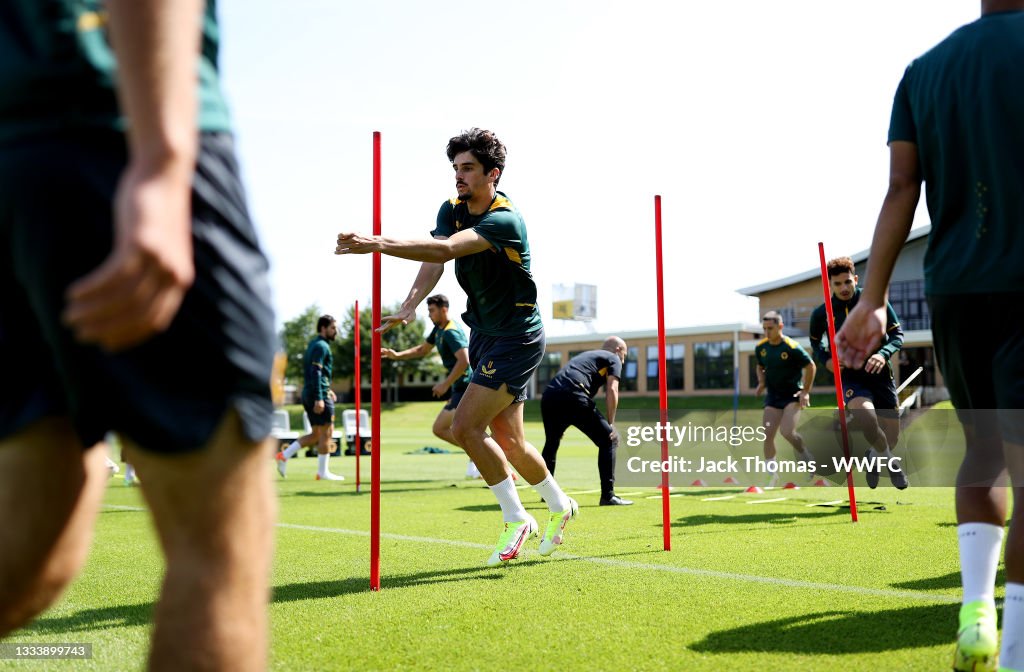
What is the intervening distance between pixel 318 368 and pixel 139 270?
1353 cm

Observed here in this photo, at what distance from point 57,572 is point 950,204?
99.4 inches

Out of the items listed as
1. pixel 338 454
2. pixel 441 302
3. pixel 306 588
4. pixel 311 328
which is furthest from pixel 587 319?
pixel 306 588

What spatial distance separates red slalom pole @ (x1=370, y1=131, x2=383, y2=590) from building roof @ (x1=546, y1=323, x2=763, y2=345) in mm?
47522

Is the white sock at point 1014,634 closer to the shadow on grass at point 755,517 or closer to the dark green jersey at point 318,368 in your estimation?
the shadow on grass at point 755,517

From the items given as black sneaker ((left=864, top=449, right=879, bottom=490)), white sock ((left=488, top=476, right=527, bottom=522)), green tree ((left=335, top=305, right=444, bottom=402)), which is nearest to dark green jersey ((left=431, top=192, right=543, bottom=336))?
white sock ((left=488, top=476, right=527, bottom=522))

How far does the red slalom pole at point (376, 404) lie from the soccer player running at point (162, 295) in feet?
11.1

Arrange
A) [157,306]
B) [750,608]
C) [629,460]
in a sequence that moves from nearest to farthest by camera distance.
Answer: [157,306] → [750,608] → [629,460]

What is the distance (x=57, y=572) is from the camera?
1.66m

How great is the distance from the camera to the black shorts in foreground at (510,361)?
588 centimetres

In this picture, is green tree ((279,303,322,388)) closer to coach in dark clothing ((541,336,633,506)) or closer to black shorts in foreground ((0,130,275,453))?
coach in dark clothing ((541,336,633,506))

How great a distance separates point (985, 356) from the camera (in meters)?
2.71

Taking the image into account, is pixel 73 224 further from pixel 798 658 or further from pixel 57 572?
pixel 798 658

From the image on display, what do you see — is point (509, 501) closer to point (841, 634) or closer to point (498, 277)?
point (498, 277)

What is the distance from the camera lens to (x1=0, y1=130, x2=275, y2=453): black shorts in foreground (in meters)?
1.37
